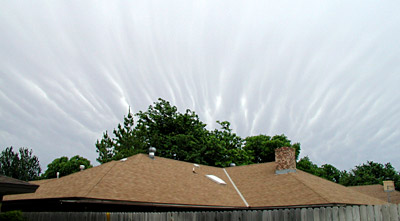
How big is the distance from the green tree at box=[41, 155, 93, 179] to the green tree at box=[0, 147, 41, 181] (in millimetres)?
11907

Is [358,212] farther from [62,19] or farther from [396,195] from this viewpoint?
[396,195]

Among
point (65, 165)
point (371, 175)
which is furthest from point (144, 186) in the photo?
point (371, 175)

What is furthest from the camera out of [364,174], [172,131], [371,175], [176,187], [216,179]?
[371,175]

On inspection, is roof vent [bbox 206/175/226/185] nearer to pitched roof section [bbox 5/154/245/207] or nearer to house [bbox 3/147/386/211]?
house [bbox 3/147/386/211]

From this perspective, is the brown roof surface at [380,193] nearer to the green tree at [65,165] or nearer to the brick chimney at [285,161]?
the brick chimney at [285,161]

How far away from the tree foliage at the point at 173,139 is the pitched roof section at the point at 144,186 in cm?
1296

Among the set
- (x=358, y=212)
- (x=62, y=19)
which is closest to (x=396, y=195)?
(x=358, y=212)

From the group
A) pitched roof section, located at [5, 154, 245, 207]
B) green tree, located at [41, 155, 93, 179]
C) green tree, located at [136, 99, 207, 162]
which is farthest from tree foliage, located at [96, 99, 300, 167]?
green tree, located at [41, 155, 93, 179]

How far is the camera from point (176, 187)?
52.3 feet

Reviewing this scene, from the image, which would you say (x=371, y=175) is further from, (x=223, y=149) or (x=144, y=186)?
(x=144, y=186)

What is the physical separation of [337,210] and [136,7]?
959 cm

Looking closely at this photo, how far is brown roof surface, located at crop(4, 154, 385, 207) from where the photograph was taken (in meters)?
13.0

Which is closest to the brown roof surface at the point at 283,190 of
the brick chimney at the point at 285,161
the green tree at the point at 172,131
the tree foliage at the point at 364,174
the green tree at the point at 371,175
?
the brick chimney at the point at 285,161

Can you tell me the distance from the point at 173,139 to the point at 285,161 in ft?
55.1
